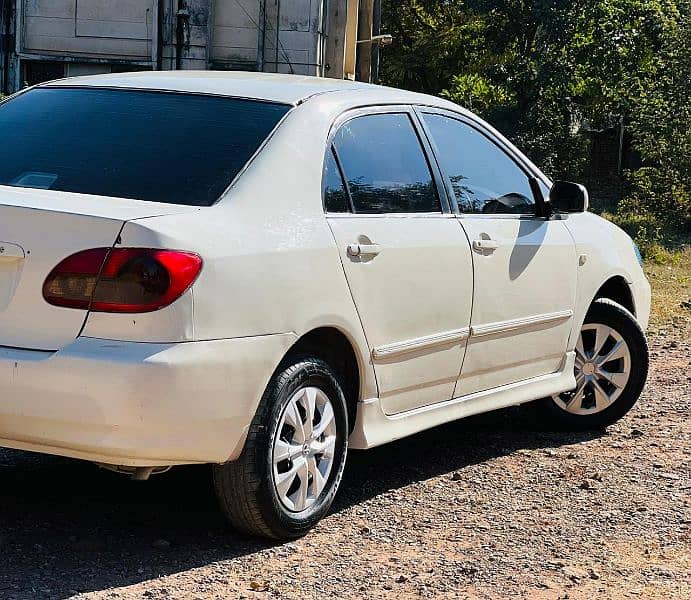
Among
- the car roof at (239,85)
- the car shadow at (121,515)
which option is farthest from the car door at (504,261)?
the car shadow at (121,515)

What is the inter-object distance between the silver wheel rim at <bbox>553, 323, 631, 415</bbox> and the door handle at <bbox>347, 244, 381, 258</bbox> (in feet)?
6.86

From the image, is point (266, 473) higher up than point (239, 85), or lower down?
lower down

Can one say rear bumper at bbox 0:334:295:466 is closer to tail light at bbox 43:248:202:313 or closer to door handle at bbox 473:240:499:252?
tail light at bbox 43:248:202:313

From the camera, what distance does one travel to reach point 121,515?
201 inches

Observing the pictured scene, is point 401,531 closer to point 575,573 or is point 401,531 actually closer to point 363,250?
point 575,573

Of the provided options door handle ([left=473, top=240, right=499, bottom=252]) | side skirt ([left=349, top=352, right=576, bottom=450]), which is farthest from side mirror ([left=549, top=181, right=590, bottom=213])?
side skirt ([left=349, top=352, right=576, bottom=450])

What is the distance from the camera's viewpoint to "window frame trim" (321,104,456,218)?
513 centimetres

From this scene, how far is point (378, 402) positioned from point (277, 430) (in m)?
0.66

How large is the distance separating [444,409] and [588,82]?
56.7ft

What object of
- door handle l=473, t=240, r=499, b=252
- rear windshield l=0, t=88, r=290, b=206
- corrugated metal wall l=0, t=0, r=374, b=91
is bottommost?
corrugated metal wall l=0, t=0, r=374, b=91

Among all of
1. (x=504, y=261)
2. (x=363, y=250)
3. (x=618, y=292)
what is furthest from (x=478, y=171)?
(x=618, y=292)

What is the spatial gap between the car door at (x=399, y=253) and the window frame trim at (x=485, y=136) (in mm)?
72

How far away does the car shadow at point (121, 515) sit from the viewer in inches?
175

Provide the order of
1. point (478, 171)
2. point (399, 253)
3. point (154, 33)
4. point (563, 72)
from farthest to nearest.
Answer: point (563, 72) → point (154, 33) → point (478, 171) → point (399, 253)
